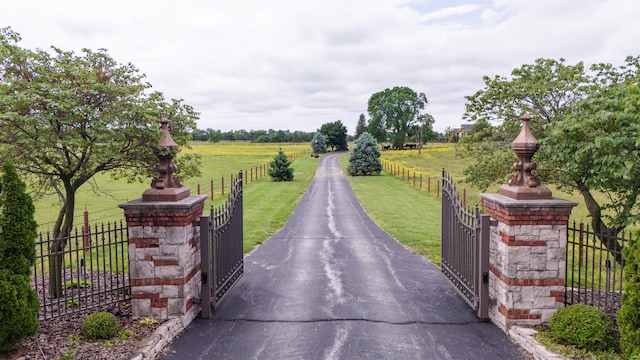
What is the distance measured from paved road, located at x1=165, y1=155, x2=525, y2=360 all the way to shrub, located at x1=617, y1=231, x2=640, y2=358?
129cm

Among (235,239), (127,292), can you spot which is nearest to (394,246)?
(235,239)

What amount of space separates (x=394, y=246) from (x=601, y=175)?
21.3 feet

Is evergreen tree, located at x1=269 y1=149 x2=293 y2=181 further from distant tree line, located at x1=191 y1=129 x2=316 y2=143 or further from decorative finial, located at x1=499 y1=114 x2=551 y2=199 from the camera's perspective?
distant tree line, located at x1=191 y1=129 x2=316 y2=143

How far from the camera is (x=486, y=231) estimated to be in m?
7.18

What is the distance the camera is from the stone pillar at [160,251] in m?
6.80

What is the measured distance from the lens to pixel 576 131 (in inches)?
287

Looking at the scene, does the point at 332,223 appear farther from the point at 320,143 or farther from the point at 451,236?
the point at 320,143

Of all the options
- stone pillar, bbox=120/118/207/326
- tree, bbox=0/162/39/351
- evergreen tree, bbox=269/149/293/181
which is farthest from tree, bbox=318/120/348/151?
tree, bbox=0/162/39/351

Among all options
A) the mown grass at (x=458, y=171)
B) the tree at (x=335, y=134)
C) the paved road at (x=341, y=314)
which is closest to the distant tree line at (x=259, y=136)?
the tree at (x=335, y=134)

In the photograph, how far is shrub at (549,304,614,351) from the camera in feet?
18.5

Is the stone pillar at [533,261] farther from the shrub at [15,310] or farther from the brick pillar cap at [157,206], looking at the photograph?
the shrub at [15,310]

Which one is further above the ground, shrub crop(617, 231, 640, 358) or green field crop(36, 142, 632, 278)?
shrub crop(617, 231, 640, 358)

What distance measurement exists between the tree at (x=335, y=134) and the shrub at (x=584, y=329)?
334 feet

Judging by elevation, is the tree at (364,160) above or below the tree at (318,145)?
below
